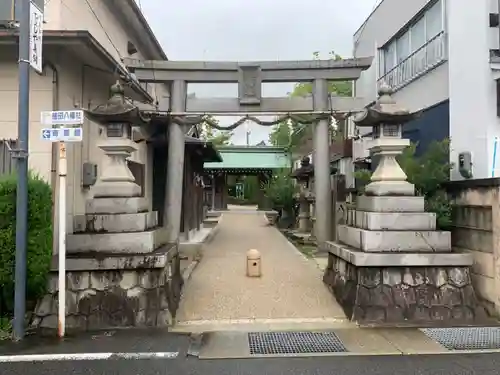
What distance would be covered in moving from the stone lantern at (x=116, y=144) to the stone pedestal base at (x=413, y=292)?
3.88 m

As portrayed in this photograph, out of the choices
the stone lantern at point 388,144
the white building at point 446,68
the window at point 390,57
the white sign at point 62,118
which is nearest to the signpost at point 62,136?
the white sign at point 62,118

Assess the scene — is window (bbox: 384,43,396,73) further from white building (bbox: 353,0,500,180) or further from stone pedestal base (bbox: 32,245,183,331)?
stone pedestal base (bbox: 32,245,183,331)

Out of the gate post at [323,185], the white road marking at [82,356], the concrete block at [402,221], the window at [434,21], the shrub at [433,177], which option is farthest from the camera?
the gate post at [323,185]

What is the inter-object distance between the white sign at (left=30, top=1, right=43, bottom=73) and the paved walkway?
4290 millimetres

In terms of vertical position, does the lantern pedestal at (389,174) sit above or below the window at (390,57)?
below

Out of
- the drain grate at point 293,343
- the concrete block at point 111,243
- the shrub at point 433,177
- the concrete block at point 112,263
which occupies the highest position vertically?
the shrub at point 433,177

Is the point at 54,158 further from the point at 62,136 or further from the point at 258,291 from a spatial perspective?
the point at 258,291

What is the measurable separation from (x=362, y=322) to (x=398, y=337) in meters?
0.81

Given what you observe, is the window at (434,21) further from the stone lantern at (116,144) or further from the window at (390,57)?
the stone lantern at (116,144)

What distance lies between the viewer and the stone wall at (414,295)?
23.4 ft

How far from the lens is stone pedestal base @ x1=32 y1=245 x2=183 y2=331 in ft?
22.7

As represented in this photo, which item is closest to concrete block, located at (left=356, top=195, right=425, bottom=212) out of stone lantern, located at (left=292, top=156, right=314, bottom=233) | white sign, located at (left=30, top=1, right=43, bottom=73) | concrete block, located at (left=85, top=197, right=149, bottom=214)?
concrete block, located at (left=85, top=197, right=149, bottom=214)

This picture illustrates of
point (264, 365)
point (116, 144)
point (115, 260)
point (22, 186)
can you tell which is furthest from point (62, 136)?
point (264, 365)

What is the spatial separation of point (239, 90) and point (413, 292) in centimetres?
657
